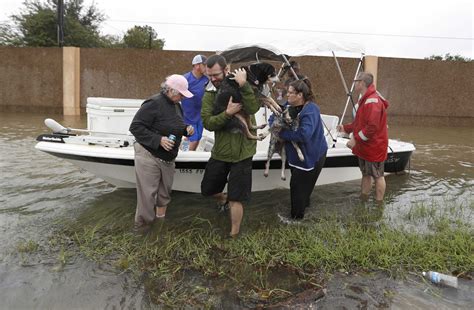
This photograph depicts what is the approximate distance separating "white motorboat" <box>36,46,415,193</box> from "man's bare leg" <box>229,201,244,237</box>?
96 cm

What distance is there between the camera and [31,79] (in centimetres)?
1466

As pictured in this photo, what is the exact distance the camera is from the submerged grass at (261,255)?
301cm

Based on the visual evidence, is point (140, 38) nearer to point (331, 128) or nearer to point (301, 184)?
point (331, 128)

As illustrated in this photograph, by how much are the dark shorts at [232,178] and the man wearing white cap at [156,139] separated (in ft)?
1.47

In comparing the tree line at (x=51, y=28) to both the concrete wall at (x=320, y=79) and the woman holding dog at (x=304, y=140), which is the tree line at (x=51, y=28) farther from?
the woman holding dog at (x=304, y=140)

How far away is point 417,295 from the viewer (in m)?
2.92

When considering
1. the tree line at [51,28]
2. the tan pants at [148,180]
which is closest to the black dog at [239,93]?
the tan pants at [148,180]

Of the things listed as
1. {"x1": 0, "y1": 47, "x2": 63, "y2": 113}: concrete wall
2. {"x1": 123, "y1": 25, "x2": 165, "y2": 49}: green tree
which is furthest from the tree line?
{"x1": 0, "y1": 47, "x2": 63, "y2": 113}: concrete wall

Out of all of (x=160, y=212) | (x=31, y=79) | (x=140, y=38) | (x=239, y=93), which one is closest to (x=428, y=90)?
(x=239, y=93)

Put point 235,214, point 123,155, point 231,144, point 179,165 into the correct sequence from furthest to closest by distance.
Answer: point 179,165
point 123,155
point 235,214
point 231,144

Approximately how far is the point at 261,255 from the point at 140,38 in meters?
35.9

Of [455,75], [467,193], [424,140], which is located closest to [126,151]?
[467,193]

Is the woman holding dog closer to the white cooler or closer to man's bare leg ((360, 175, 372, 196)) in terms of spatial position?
man's bare leg ((360, 175, 372, 196))

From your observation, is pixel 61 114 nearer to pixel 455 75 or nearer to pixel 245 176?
pixel 245 176
